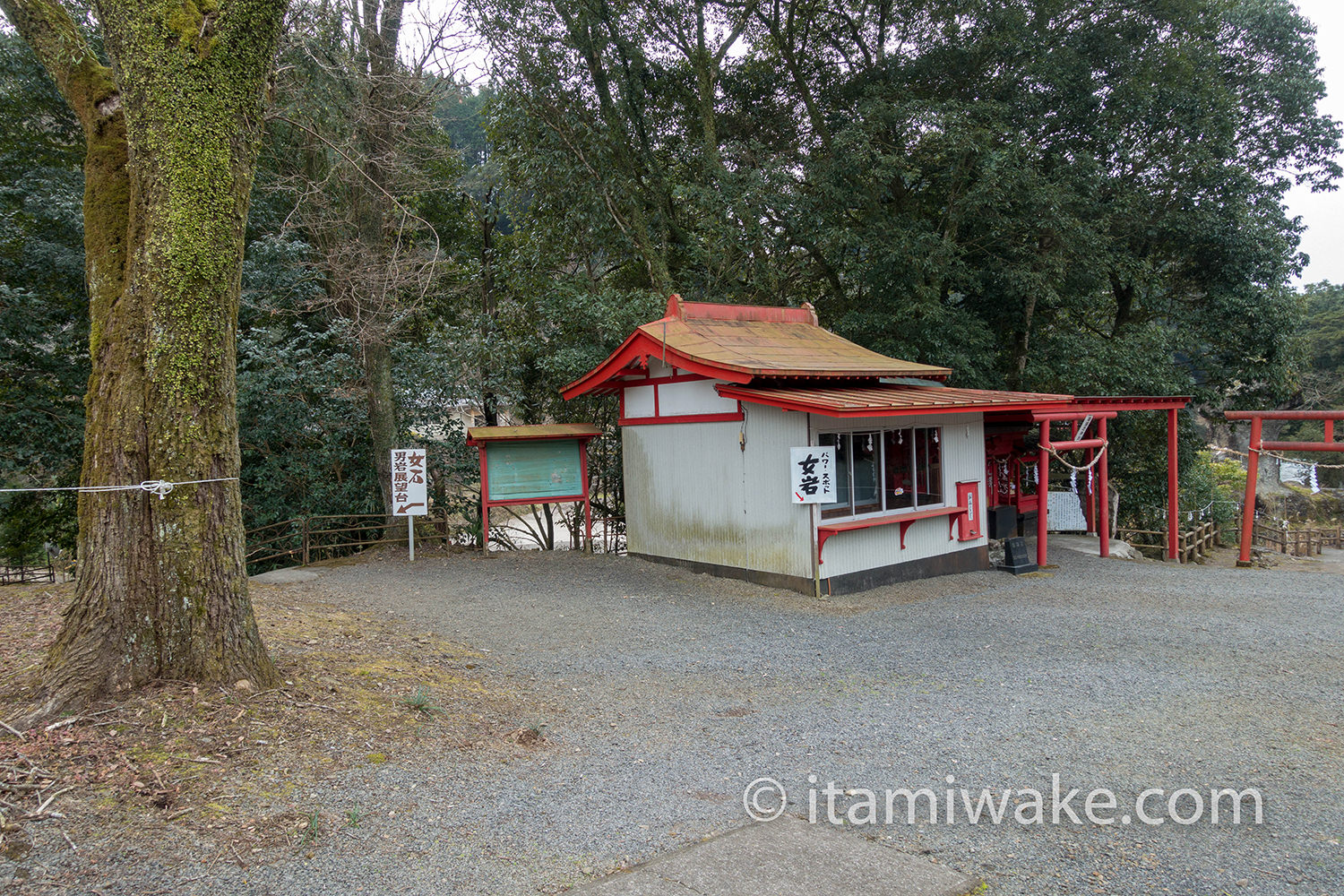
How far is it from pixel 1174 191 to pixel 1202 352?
10.7ft

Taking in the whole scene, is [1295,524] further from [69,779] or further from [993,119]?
[69,779]

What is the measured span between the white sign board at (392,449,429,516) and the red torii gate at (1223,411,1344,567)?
506 inches

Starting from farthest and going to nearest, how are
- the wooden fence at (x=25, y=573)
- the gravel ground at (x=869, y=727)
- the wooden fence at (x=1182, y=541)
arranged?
the wooden fence at (x=1182, y=541), the wooden fence at (x=25, y=573), the gravel ground at (x=869, y=727)

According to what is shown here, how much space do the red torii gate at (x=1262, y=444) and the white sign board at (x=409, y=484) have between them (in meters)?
12.9

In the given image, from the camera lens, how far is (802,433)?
367 inches

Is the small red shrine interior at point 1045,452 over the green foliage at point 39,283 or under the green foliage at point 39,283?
under

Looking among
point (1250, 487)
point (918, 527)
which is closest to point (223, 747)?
point (918, 527)

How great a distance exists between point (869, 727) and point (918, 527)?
586cm

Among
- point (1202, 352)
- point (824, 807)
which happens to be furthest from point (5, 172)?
point (1202, 352)

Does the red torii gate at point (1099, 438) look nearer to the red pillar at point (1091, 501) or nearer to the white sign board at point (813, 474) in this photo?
the red pillar at point (1091, 501)

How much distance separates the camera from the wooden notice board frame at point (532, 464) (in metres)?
11.7

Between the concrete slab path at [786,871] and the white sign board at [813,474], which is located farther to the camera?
the white sign board at [813,474]

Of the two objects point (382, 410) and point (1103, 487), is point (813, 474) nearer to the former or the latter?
point (1103, 487)

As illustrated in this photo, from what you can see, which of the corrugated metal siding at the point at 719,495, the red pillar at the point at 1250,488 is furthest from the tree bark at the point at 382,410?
the red pillar at the point at 1250,488
